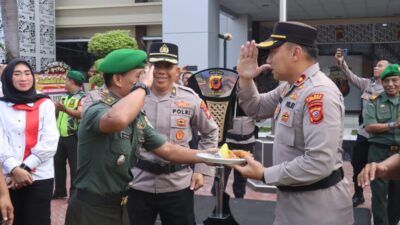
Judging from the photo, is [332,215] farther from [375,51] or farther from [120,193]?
[375,51]

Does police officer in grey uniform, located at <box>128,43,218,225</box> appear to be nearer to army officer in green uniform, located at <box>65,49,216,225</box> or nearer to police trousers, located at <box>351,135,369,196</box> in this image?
army officer in green uniform, located at <box>65,49,216,225</box>

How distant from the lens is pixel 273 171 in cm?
238

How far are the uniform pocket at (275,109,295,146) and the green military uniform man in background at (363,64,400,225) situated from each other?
2778 millimetres

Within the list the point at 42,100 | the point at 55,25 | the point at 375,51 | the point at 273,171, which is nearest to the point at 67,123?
the point at 42,100

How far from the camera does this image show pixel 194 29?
43.6 ft

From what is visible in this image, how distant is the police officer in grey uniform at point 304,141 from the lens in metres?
2.27

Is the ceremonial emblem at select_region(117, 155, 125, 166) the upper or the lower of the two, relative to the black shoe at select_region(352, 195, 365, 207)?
upper

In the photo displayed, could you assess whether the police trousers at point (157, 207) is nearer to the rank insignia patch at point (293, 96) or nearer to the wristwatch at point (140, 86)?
the wristwatch at point (140, 86)

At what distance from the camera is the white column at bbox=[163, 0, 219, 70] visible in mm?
13164

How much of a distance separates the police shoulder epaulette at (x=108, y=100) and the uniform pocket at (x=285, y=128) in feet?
3.04

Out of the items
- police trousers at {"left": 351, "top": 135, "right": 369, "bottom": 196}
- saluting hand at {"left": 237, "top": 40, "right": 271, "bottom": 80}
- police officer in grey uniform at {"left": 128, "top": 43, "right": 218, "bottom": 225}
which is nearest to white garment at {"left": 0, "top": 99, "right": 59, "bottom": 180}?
police officer in grey uniform at {"left": 128, "top": 43, "right": 218, "bottom": 225}

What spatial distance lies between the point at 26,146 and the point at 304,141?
2.43 m

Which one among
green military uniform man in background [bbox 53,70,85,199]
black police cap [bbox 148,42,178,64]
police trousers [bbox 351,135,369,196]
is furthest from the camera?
green military uniform man in background [bbox 53,70,85,199]

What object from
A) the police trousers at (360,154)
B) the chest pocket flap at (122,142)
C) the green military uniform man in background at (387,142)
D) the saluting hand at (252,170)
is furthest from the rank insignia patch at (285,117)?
the police trousers at (360,154)
